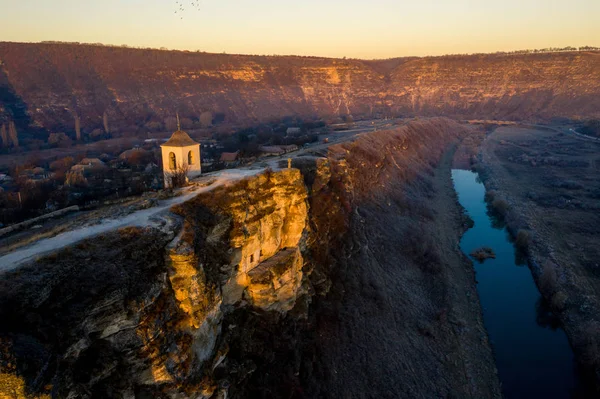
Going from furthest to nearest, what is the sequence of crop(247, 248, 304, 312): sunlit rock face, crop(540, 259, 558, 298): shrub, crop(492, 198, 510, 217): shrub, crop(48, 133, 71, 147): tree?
crop(48, 133, 71, 147): tree < crop(492, 198, 510, 217): shrub < crop(540, 259, 558, 298): shrub < crop(247, 248, 304, 312): sunlit rock face

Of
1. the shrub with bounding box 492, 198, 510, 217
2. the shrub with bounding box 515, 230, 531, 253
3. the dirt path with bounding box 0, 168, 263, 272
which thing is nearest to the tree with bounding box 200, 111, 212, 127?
the shrub with bounding box 492, 198, 510, 217

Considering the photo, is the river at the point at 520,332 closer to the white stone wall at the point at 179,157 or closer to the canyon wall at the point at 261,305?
the canyon wall at the point at 261,305

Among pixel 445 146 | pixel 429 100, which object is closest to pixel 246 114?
pixel 445 146

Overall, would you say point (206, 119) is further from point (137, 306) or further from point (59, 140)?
point (137, 306)

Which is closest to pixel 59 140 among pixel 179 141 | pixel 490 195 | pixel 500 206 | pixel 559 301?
pixel 179 141

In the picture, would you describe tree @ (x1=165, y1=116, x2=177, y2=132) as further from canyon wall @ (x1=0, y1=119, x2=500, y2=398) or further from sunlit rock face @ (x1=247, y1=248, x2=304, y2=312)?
sunlit rock face @ (x1=247, y1=248, x2=304, y2=312)

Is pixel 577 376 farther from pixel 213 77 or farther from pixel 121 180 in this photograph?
pixel 213 77
